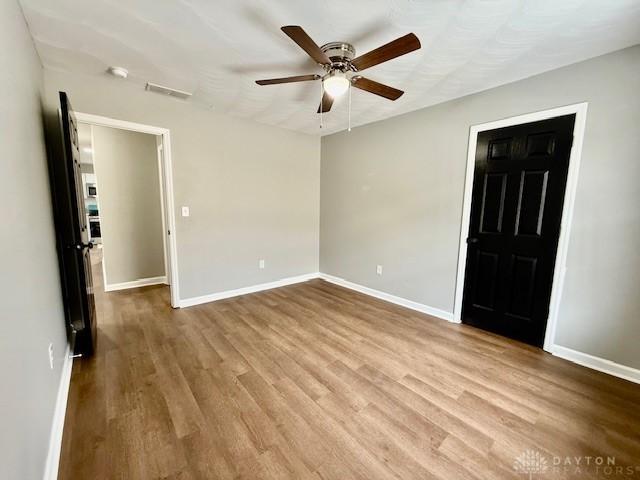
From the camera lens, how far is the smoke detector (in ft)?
7.76

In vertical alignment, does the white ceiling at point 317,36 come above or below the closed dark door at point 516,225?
above

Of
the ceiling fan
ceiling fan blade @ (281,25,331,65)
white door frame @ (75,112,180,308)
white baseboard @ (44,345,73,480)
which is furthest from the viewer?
white door frame @ (75,112,180,308)

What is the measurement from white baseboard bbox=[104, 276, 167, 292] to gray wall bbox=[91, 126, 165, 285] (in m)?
0.05

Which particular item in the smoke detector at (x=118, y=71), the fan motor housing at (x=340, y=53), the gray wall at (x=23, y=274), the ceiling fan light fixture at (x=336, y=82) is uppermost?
the smoke detector at (x=118, y=71)

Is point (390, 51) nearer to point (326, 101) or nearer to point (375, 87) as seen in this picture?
point (375, 87)

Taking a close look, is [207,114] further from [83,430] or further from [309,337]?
[83,430]

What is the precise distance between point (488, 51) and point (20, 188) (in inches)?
120

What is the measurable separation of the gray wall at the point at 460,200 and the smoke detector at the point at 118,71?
8.93 feet

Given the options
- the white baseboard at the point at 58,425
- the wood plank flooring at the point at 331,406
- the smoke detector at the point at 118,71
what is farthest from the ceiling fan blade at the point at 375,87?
the white baseboard at the point at 58,425

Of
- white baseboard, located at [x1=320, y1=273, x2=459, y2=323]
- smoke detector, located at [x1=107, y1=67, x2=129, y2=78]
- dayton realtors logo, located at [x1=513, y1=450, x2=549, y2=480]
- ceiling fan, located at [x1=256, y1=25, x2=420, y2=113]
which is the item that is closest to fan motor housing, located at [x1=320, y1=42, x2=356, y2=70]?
ceiling fan, located at [x1=256, y1=25, x2=420, y2=113]

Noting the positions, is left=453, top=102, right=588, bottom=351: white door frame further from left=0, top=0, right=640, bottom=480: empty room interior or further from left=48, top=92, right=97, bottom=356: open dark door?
left=48, top=92, right=97, bottom=356: open dark door

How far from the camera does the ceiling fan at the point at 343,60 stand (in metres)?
1.53

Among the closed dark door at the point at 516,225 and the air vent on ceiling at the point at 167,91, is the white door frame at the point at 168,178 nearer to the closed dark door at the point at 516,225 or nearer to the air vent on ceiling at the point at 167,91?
the air vent on ceiling at the point at 167,91

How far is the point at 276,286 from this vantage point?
427 cm
